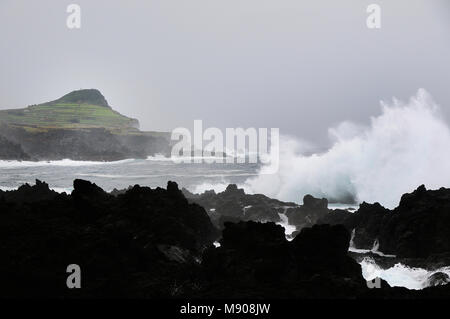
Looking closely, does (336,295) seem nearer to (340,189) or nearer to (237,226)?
(237,226)

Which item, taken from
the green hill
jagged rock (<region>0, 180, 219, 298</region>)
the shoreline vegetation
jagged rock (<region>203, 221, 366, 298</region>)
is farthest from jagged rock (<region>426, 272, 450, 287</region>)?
the green hill

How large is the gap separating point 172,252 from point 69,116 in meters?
152

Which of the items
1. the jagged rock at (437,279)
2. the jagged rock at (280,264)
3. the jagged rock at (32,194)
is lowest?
the jagged rock at (437,279)

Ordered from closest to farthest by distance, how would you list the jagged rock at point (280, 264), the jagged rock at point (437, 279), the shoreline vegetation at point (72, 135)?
the jagged rock at point (280, 264), the jagged rock at point (437, 279), the shoreline vegetation at point (72, 135)

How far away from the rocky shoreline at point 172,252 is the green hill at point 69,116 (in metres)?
112

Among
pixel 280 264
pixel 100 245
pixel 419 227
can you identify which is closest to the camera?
pixel 280 264

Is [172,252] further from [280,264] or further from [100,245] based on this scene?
[280,264]

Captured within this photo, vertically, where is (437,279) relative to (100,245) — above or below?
below

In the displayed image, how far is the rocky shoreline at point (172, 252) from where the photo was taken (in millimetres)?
11977

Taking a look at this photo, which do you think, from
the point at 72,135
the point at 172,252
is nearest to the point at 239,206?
the point at 172,252

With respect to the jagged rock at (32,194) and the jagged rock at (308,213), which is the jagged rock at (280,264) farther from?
the jagged rock at (32,194)

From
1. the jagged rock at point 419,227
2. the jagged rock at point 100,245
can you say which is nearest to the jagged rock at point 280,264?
the jagged rock at point 100,245

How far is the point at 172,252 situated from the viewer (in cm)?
1494
